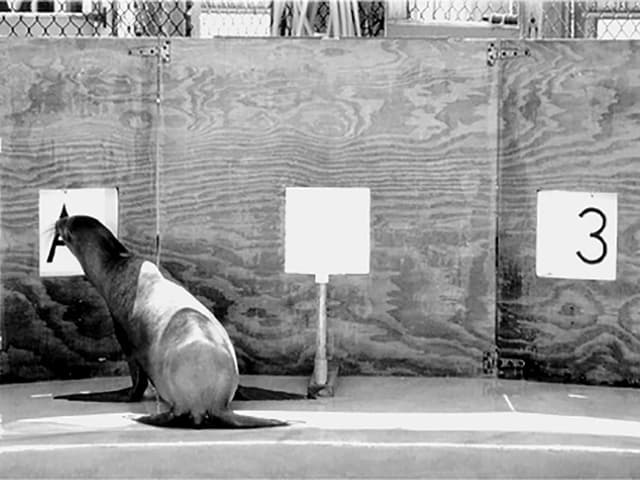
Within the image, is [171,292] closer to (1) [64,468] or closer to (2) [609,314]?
(1) [64,468]

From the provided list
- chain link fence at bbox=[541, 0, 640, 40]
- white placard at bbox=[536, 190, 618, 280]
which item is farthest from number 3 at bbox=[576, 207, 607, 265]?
chain link fence at bbox=[541, 0, 640, 40]

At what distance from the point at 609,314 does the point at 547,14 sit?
4.20ft

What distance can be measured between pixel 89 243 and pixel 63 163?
357 mm

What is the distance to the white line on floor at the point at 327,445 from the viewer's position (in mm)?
4250

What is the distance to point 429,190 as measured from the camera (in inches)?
203

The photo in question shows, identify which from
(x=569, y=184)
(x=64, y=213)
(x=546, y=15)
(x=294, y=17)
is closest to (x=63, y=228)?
(x=64, y=213)

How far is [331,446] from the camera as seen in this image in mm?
4312

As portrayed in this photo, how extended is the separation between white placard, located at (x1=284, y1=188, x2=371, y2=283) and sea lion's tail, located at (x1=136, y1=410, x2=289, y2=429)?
0.72m

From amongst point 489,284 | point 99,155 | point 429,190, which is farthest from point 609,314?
point 99,155

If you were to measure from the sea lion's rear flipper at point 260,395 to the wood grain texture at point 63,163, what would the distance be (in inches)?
26.0

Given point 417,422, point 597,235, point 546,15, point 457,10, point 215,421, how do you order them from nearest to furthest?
point 215,421, point 417,422, point 597,235, point 546,15, point 457,10

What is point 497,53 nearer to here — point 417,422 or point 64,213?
point 417,422

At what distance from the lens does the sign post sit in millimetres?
4930

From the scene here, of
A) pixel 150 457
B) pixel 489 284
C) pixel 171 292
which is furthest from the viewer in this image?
pixel 489 284
